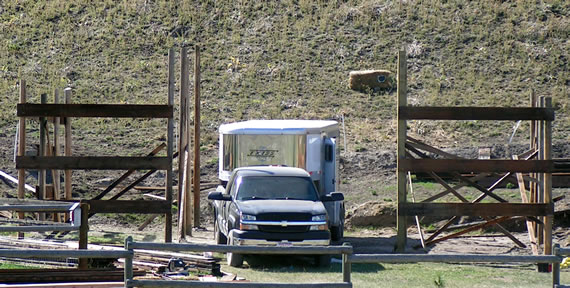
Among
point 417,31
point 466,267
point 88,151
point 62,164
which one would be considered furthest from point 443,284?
point 417,31

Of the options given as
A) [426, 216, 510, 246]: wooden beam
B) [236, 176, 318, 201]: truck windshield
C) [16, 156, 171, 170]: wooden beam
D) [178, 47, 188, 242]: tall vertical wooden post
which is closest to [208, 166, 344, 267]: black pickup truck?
[236, 176, 318, 201]: truck windshield

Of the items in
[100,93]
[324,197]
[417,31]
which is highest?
[417,31]

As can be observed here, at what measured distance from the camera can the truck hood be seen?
15617mm

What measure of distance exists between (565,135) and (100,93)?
19214 millimetres

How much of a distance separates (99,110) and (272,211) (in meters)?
4.23

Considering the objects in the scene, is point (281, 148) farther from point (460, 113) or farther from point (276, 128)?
point (460, 113)

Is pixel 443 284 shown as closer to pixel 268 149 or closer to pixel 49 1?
pixel 268 149

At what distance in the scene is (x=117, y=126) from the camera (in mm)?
36688

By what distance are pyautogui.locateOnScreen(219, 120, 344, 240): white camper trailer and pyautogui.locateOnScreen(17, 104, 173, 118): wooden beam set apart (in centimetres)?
208

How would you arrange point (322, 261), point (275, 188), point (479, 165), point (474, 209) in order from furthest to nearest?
point (474, 209), point (479, 165), point (275, 188), point (322, 261)

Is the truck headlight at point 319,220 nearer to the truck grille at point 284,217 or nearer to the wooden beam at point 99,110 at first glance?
the truck grille at point 284,217

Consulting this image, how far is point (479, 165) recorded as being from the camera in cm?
1717

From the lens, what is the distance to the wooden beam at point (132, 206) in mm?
17516

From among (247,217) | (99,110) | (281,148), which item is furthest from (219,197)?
(99,110)
